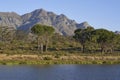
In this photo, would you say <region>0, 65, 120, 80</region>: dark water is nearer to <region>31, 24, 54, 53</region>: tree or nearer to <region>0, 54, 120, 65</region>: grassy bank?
<region>0, 54, 120, 65</region>: grassy bank

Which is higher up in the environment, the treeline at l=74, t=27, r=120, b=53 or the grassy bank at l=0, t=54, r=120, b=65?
the treeline at l=74, t=27, r=120, b=53

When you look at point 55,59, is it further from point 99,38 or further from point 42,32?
point 99,38

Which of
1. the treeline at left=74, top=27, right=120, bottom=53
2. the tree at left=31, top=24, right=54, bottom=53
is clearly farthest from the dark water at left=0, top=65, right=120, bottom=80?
the treeline at left=74, top=27, right=120, bottom=53

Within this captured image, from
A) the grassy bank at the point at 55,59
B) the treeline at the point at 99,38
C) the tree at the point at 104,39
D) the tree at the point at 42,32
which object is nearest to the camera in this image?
the grassy bank at the point at 55,59

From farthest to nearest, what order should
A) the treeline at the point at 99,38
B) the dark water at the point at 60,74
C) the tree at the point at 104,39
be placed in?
the treeline at the point at 99,38, the tree at the point at 104,39, the dark water at the point at 60,74

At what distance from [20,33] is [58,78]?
152m

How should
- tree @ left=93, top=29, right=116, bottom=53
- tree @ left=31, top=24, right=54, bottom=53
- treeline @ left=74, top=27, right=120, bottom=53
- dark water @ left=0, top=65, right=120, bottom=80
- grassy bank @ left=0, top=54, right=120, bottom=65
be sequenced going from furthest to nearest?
treeline @ left=74, top=27, right=120, bottom=53 < tree @ left=93, top=29, right=116, bottom=53 < tree @ left=31, top=24, right=54, bottom=53 < grassy bank @ left=0, top=54, right=120, bottom=65 < dark water @ left=0, top=65, right=120, bottom=80

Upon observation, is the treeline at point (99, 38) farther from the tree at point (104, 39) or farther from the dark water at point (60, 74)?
the dark water at point (60, 74)

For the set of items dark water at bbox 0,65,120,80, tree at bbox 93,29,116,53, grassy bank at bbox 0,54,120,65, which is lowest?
dark water at bbox 0,65,120,80

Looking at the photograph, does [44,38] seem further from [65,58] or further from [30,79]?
[30,79]

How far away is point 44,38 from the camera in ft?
387

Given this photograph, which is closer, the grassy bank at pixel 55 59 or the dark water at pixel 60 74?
the dark water at pixel 60 74

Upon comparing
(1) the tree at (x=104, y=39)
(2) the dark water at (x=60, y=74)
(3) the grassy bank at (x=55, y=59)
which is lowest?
(2) the dark water at (x=60, y=74)

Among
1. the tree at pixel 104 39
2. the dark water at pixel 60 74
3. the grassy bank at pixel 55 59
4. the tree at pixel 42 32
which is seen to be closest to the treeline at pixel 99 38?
the tree at pixel 104 39
